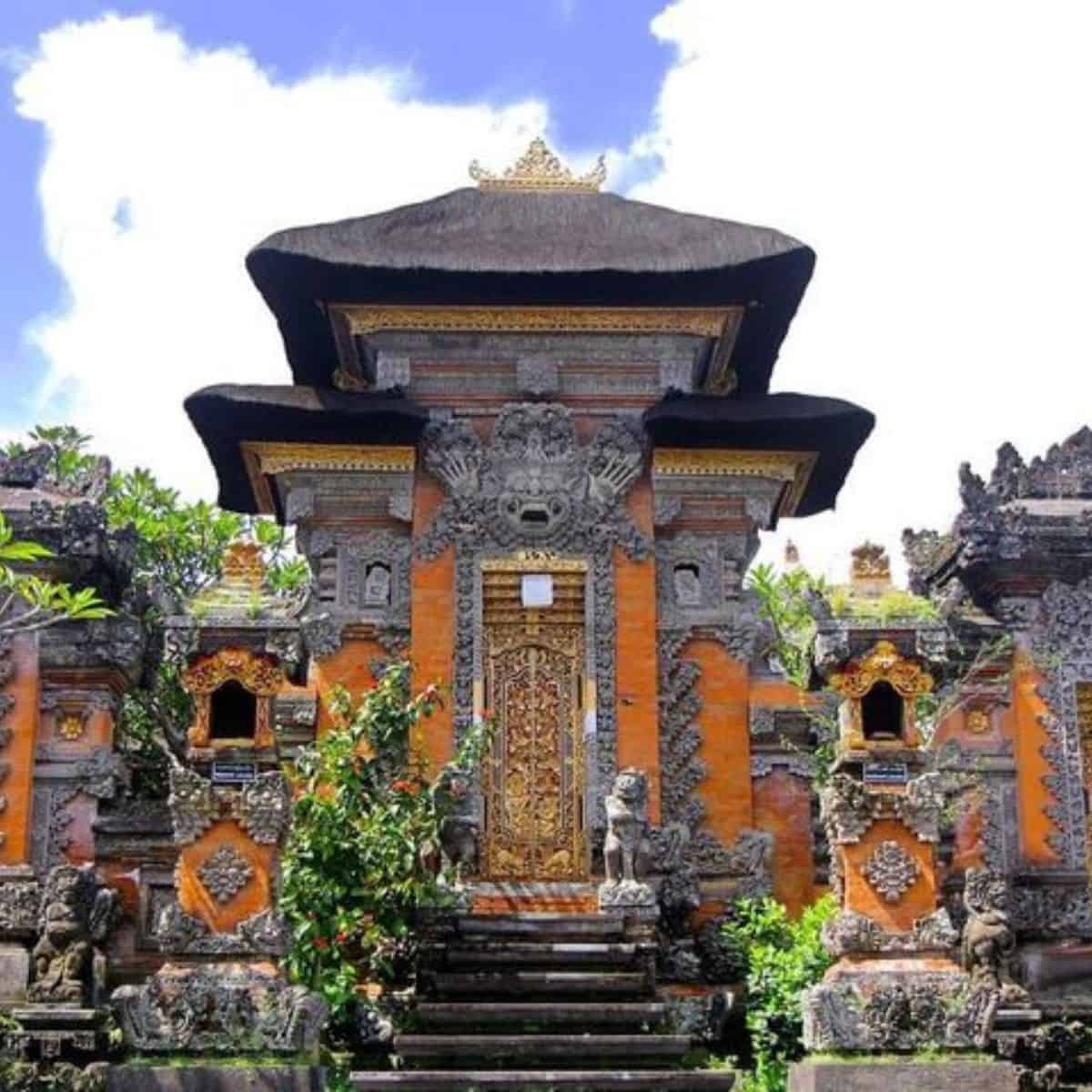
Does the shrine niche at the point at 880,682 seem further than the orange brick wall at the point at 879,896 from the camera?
Yes

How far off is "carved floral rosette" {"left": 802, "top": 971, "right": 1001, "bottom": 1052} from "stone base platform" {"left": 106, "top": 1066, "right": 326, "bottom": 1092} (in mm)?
3025

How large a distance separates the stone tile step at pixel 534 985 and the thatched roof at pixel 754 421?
4841mm

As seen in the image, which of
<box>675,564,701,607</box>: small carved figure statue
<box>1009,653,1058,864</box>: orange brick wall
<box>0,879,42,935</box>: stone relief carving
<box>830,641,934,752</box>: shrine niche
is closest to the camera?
<box>830,641,934,752</box>: shrine niche

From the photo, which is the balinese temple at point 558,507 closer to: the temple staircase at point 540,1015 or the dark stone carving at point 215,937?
the temple staircase at point 540,1015

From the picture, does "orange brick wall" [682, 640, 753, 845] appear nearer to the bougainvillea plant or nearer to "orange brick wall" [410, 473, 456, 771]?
"orange brick wall" [410, 473, 456, 771]

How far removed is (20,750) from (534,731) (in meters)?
4.08

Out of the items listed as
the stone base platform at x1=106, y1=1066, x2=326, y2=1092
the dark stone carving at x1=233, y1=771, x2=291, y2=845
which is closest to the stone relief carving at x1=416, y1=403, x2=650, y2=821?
the dark stone carving at x1=233, y1=771, x2=291, y2=845

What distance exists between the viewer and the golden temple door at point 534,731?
14.3m

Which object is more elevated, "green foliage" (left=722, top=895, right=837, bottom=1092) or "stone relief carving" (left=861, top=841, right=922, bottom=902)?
"stone relief carving" (left=861, top=841, right=922, bottom=902)

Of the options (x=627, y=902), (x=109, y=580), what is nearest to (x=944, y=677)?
(x=627, y=902)

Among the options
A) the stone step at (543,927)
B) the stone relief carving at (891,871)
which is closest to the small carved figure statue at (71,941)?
the stone step at (543,927)

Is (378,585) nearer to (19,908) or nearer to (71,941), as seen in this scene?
(19,908)

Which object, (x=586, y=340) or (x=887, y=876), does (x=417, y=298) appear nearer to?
(x=586, y=340)

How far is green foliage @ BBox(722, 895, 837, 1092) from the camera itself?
1178 centimetres
